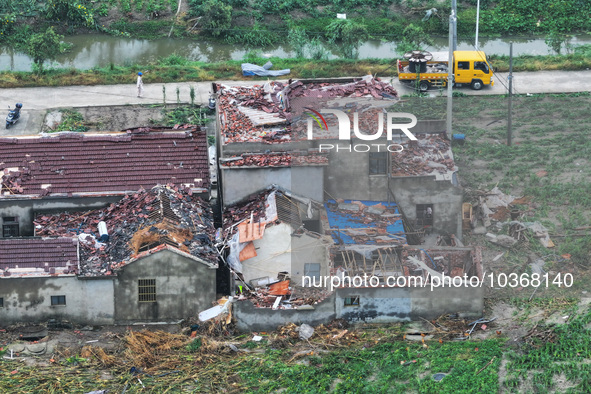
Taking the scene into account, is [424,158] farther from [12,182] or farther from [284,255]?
[12,182]

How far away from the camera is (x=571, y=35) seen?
183 feet

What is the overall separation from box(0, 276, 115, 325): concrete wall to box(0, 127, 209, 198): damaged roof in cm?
413

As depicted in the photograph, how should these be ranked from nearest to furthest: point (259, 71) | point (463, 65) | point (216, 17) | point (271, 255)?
point (271, 255) < point (463, 65) < point (259, 71) < point (216, 17)

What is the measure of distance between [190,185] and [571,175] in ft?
44.9

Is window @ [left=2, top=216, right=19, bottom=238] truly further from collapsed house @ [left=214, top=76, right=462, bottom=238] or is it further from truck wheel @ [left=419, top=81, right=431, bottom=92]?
truck wheel @ [left=419, top=81, right=431, bottom=92]

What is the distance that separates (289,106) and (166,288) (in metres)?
8.24

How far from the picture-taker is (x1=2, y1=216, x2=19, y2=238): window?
3491 cm

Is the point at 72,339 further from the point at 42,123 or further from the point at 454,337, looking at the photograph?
the point at 42,123

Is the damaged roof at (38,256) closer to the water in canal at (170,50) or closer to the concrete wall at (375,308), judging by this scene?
the concrete wall at (375,308)

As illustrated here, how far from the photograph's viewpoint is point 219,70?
5088 centimetres

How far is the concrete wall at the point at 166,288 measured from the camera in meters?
32.0

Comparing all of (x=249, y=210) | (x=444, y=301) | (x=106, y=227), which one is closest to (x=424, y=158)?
(x=249, y=210)

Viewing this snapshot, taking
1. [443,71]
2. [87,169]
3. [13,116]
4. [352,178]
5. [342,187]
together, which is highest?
[443,71]

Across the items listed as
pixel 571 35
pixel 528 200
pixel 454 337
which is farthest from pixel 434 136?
pixel 571 35
